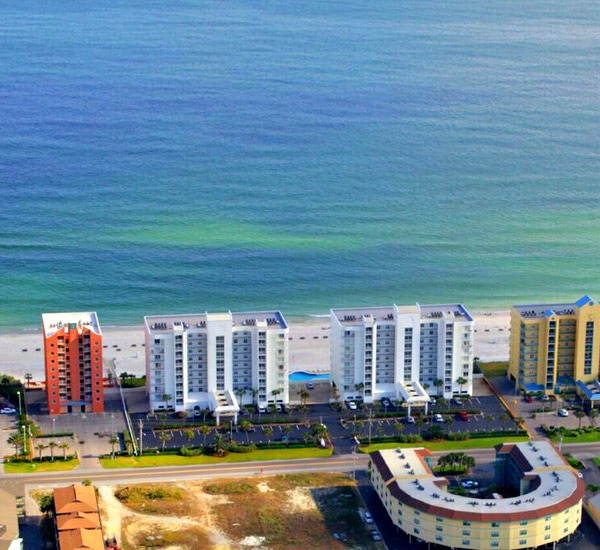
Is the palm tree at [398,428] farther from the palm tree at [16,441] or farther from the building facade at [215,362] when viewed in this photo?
the palm tree at [16,441]

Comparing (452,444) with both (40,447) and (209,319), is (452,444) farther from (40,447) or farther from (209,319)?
(40,447)

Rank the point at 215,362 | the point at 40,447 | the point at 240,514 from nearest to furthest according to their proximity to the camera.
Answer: the point at 240,514
the point at 40,447
the point at 215,362

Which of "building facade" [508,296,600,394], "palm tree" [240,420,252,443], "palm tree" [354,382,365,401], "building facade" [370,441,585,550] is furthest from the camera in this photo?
"building facade" [508,296,600,394]

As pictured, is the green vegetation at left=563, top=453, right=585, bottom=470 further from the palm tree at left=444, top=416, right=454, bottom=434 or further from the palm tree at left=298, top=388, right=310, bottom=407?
the palm tree at left=298, top=388, right=310, bottom=407

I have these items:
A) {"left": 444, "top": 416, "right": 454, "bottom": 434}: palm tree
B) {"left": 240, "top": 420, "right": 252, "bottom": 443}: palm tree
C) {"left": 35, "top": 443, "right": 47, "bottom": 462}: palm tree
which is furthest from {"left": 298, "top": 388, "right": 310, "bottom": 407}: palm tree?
{"left": 35, "top": 443, "right": 47, "bottom": 462}: palm tree

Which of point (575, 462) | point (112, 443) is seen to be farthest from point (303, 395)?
point (575, 462)

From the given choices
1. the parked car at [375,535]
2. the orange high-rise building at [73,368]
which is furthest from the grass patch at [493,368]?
the orange high-rise building at [73,368]
